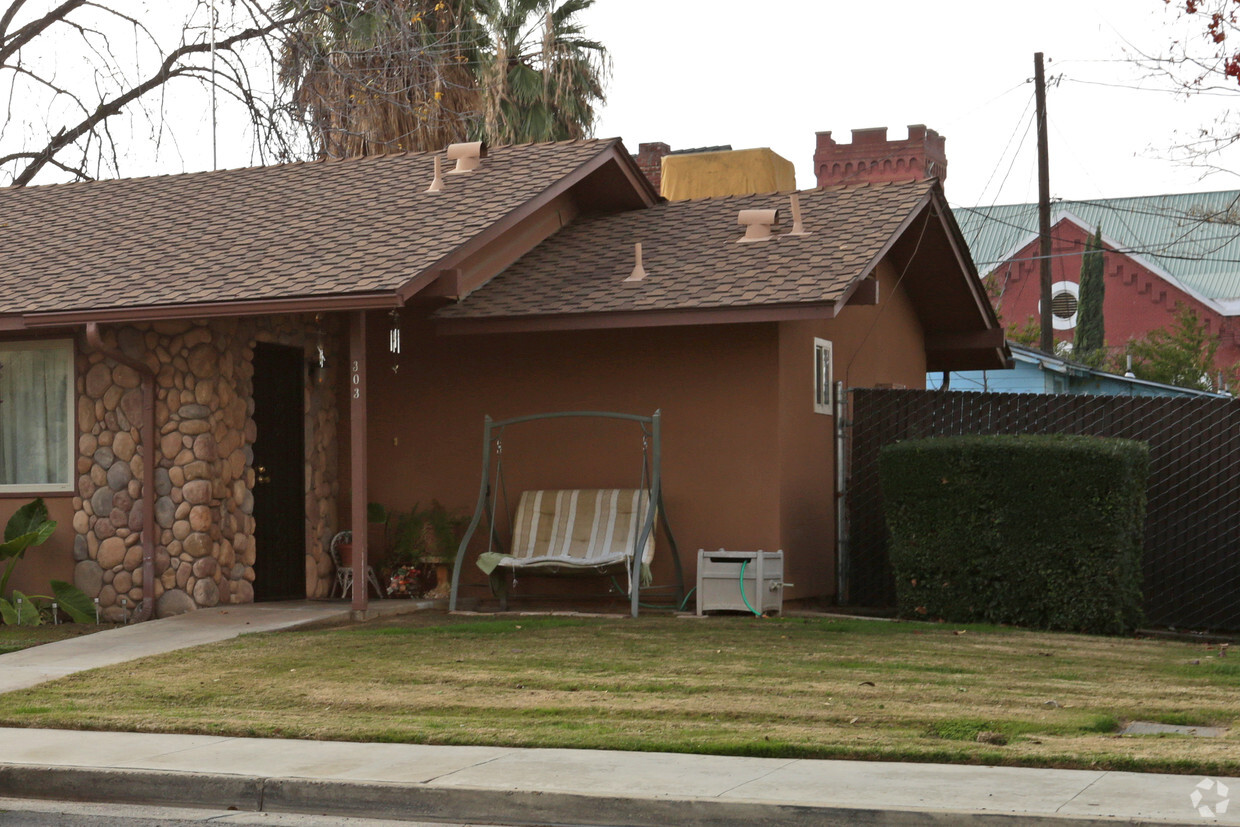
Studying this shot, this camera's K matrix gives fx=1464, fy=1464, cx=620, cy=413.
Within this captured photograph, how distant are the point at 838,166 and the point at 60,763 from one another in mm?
35059

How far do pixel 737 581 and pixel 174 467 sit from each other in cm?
490

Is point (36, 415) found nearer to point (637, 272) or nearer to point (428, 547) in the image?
point (428, 547)

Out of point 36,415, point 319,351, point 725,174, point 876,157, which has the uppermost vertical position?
point 876,157

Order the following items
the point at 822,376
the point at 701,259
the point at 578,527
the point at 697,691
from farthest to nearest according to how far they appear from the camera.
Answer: the point at 822,376, the point at 701,259, the point at 578,527, the point at 697,691

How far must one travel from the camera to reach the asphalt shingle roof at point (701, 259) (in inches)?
482

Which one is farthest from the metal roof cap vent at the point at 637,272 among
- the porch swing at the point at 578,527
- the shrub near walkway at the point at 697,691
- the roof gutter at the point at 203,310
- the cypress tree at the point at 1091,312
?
the cypress tree at the point at 1091,312

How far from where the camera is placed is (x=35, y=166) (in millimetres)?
25984

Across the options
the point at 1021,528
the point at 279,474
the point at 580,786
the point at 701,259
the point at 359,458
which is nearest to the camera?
the point at 580,786

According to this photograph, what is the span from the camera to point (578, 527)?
12820mm

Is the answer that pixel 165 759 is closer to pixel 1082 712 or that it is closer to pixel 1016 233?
pixel 1082 712

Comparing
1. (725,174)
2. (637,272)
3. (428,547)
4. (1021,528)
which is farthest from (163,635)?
(725,174)

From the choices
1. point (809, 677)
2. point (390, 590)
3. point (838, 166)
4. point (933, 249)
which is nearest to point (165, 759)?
point (809, 677)

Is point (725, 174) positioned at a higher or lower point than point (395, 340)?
higher

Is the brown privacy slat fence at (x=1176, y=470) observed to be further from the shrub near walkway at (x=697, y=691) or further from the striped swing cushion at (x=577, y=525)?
the striped swing cushion at (x=577, y=525)
